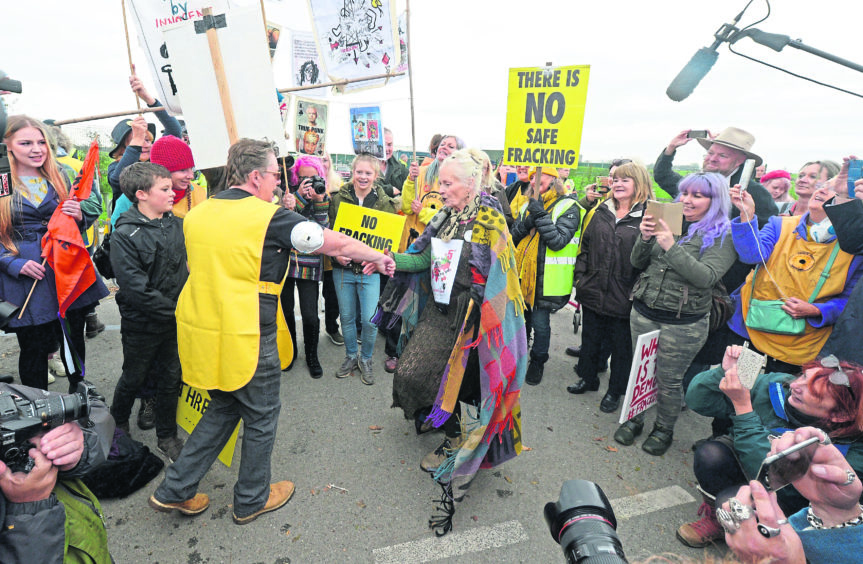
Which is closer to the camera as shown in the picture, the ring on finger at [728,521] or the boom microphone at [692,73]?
the ring on finger at [728,521]

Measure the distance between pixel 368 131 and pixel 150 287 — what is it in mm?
3018

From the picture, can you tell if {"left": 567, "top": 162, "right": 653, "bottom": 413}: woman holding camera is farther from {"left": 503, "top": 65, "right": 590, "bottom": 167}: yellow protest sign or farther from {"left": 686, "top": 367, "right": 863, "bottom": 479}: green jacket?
{"left": 686, "top": 367, "right": 863, "bottom": 479}: green jacket

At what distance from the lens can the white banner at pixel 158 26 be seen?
10.0ft

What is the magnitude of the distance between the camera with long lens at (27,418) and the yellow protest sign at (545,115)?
3.39 meters

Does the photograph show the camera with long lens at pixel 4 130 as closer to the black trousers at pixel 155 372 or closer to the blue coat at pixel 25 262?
the blue coat at pixel 25 262

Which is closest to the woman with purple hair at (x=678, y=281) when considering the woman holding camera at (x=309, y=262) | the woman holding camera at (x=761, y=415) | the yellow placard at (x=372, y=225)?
the woman holding camera at (x=761, y=415)

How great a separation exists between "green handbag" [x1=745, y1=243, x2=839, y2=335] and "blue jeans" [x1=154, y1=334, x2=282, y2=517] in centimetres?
318

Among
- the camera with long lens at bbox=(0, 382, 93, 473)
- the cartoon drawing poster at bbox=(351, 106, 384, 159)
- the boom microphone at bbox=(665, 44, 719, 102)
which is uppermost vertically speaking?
the boom microphone at bbox=(665, 44, 719, 102)

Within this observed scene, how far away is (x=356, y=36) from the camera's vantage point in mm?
4309

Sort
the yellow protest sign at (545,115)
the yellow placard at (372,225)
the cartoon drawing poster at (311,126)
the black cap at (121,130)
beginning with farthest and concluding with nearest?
the cartoon drawing poster at (311,126) → the yellow placard at (372,225) → the yellow protest sign at (545,115) → the black cap at (121,130)

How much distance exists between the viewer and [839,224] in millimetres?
2625

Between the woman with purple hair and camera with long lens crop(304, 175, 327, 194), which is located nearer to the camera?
the woman with purple hair

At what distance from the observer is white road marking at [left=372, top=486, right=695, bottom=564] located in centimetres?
233

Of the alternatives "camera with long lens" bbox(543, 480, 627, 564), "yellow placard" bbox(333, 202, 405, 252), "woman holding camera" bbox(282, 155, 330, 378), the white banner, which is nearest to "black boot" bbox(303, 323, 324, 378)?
"woman holding camera" bbox(282, 155, 330, 378)
